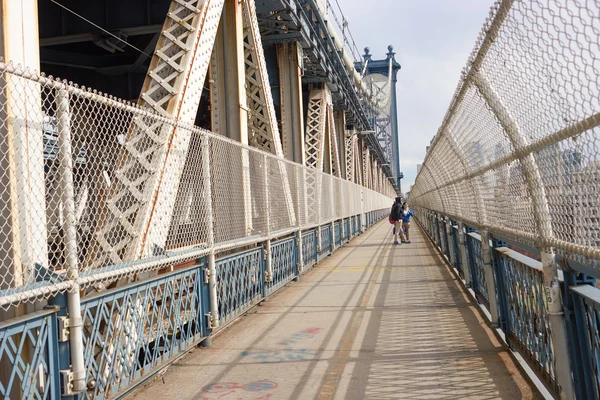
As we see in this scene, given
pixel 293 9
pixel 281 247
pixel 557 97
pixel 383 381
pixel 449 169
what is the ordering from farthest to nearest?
pixel 293 9 < pixel 281 247 < pixel 449 169 < pixel 383 381 < pixel 557 97

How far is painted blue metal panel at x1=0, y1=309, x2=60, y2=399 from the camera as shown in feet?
9.80

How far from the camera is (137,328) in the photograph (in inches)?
172

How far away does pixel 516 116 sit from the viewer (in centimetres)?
360

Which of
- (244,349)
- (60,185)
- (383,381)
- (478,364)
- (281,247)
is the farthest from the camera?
(281,247)

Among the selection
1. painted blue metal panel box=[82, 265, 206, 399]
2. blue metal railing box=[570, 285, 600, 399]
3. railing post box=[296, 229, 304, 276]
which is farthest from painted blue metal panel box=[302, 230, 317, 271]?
blue metal railing box=[570, 285, 600, 399]

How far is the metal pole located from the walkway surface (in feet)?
3.59

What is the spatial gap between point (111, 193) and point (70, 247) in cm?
170

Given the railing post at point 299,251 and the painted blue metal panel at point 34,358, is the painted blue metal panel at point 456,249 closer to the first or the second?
the railing post at point 299,251

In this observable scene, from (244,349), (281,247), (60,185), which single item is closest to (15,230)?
(60,185)

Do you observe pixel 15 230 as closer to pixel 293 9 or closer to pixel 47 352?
pixel 47 352

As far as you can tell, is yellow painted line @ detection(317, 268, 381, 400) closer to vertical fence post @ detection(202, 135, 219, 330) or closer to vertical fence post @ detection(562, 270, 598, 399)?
vertical fence post @ detection(202, 135, 219, 330)

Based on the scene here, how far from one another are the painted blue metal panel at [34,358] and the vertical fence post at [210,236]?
104 inches

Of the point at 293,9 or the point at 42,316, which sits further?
the point at 293,9

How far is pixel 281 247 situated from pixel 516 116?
6288 mm
